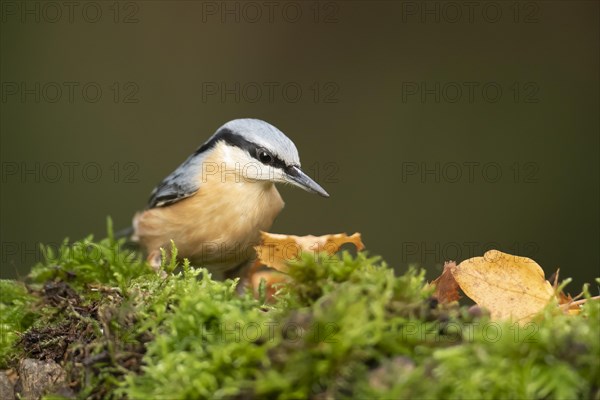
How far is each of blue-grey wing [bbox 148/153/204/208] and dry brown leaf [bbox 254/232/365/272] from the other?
113 centimetres

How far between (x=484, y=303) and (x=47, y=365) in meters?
0.91

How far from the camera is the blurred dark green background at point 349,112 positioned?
512 cm

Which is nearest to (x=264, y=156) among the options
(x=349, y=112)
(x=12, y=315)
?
(x=12, y=315)

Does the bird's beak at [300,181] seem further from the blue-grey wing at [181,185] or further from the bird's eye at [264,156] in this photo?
the blue-grey wing at [181,185]

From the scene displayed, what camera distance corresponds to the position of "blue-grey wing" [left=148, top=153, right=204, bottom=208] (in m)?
2.98

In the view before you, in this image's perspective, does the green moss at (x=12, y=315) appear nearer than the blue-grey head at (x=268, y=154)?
Yes

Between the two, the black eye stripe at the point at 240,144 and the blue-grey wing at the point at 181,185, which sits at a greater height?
the black eye stripe at the point at 240,144

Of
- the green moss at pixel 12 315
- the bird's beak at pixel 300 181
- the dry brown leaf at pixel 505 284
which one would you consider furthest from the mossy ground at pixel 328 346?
the bird's beak at pixel 300 181

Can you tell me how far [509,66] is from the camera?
550 centimetres

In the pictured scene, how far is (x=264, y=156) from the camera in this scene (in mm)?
2732

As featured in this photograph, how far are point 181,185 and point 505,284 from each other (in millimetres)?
1741

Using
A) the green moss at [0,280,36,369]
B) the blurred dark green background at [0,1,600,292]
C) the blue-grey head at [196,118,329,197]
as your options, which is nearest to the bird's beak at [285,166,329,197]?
the blue-grey head at [196,118,329,197]

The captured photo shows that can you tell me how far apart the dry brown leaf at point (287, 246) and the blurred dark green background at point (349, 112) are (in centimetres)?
308

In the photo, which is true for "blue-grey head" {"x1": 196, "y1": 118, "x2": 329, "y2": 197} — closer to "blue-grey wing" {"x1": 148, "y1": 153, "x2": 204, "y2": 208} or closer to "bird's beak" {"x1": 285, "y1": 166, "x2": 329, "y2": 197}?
"bird's beak" {"x1": 285, "y1": 166, "x2": 329, "y2": 197}
